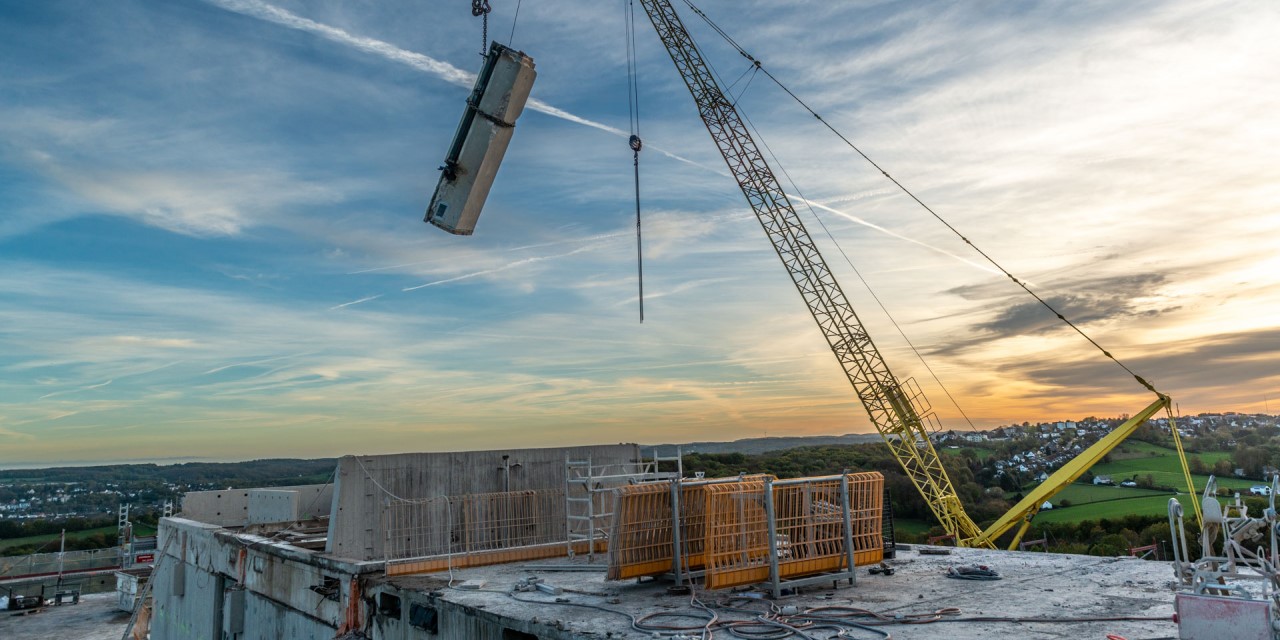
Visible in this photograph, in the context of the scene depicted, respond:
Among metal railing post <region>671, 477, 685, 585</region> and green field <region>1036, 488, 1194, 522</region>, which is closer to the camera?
metal railing post <region>671, 477, 685, 585</region>

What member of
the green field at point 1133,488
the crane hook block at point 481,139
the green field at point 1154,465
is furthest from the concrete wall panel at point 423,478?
the green field at point 1154,465

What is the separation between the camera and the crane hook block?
1605 centimetres

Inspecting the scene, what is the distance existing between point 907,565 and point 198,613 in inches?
875

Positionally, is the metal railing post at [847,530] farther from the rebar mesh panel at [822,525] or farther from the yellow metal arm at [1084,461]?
the yellow metal arm at [1084,461]

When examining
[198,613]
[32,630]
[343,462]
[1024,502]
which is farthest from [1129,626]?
[32,630]

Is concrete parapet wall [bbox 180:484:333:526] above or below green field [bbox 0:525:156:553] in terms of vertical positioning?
above

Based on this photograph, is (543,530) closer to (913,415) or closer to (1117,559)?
(1117,559)

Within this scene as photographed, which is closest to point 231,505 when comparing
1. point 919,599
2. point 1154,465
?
point 919,599

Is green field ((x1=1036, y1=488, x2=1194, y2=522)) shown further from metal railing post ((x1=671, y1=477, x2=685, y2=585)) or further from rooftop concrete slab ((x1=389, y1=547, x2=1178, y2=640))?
metal railing post ((x1=671, y1=477, x2=685, y2=585))

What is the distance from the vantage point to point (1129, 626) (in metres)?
10.0

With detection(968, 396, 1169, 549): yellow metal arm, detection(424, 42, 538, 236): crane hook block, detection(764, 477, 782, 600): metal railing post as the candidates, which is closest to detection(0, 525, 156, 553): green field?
detection(968, 396, 1169, 549): yellow metal arm

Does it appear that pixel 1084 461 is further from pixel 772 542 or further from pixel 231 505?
pixel 231 505

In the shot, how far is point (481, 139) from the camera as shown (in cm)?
1606

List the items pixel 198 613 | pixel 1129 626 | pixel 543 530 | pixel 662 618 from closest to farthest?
pixel 1129 626 → pixel 662 618 → pixel 543 530 → pixel 198 613
